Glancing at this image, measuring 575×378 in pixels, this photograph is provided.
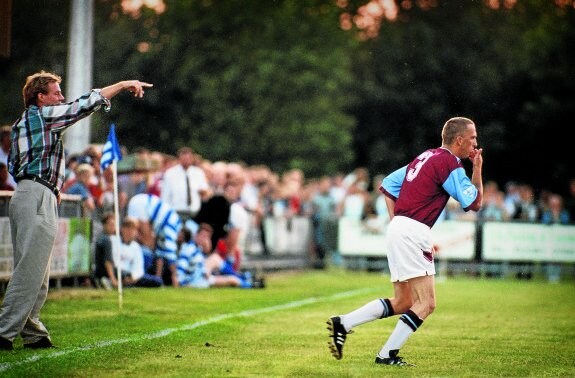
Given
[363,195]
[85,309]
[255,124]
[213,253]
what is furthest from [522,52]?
[85,309]

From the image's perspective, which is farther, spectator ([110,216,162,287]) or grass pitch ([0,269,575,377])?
spectator ([110,216,162,287])

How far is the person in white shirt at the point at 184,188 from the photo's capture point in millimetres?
21844

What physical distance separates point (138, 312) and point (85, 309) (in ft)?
2.14

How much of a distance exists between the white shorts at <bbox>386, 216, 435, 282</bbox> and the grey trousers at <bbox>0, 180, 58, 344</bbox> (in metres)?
2.74

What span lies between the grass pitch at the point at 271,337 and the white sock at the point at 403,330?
0.20 metres

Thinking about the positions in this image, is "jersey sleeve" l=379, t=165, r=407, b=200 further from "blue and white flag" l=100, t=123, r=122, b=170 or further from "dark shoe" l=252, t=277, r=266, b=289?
"dark shoe" l=252, t=277, r=266, b=289

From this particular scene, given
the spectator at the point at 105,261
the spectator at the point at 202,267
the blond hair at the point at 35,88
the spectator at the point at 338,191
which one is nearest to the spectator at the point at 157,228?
the spectator at the point at 202,267

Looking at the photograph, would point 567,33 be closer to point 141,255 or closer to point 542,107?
point 542,107

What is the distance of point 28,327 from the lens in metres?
10.7

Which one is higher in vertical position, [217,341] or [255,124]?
[255,124]

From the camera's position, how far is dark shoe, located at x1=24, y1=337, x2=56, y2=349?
10.7 m

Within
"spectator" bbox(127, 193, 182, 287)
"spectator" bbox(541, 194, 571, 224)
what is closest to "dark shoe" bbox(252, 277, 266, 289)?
"spectator" bbox(127, 193, 182, 287)

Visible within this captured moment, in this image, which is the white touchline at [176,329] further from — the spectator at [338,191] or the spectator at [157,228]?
the spectator at [338,191]

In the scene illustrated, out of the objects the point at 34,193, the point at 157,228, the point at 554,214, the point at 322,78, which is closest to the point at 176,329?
the point at 34,193
